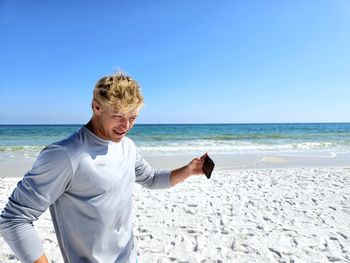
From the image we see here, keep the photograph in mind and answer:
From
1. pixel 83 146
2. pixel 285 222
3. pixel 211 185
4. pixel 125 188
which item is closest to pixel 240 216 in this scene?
pixel 285 222

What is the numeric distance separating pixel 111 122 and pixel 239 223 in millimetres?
3460

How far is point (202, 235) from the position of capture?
3789 mm

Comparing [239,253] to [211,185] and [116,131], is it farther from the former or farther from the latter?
[211,185]

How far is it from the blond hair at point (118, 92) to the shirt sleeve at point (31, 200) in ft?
0.89

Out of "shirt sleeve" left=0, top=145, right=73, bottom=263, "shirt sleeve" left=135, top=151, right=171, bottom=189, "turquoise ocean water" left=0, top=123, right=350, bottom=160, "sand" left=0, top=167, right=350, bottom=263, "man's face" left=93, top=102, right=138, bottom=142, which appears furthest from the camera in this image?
"turquoise ocean water" left=0, top=123, right=350, bottom=160

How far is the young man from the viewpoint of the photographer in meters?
1.10

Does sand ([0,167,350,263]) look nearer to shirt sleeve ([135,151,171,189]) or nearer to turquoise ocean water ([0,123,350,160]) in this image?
shirt sleeve ([135,151,171,189])

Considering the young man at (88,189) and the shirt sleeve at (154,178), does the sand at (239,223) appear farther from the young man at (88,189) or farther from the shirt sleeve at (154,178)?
the young man at (88,189)

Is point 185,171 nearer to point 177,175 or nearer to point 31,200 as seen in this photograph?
point 177,175

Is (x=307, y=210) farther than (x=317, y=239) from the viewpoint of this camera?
Yes

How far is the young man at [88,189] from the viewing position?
1.10m

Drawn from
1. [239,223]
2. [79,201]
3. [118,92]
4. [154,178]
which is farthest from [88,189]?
[239,223]

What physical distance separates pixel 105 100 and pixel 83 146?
0.21 metres

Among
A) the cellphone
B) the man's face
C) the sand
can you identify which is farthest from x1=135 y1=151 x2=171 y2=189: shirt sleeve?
the sand
